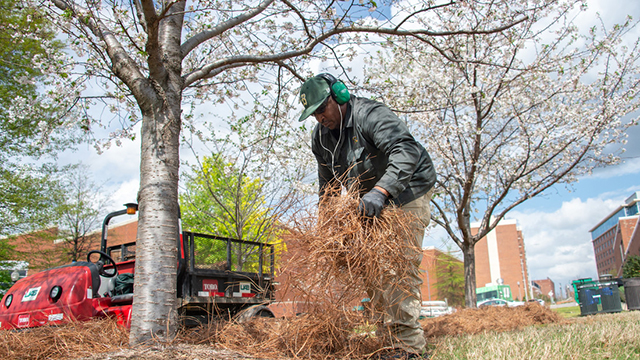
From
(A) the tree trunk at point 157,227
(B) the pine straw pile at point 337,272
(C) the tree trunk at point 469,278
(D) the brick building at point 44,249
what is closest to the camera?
(B) the pine straw pile at point 337,272

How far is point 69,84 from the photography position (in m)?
4.96

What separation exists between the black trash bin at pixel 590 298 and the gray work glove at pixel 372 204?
1071cm

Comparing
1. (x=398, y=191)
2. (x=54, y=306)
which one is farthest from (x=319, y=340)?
(x=54, y=306)

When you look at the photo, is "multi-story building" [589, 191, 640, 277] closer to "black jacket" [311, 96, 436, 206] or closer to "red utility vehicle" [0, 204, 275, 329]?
"red utility vehicle" [0, 204, 275, 329]

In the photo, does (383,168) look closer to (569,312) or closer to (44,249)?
(569,312)

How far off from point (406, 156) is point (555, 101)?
35.9ft

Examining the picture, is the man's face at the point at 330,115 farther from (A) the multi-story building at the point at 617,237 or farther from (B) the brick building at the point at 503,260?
(B) the brick building at the point at 503,260

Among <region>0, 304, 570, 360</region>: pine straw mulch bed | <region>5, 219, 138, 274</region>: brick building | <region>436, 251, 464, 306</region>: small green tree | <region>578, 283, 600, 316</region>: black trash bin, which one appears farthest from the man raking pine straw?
<region>436, 251, 464, 306</region>: small green tree

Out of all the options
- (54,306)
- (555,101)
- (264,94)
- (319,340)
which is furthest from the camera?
(555,101)

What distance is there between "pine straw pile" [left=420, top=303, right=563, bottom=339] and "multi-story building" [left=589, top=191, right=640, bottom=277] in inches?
1788

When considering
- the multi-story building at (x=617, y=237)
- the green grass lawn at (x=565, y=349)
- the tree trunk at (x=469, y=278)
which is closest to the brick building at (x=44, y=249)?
the tree trunk at (x=469, y=278)

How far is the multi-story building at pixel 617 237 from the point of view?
56688 millimetres

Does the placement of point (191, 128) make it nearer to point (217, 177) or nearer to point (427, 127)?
point (217, 177)

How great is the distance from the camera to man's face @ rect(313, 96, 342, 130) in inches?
118
